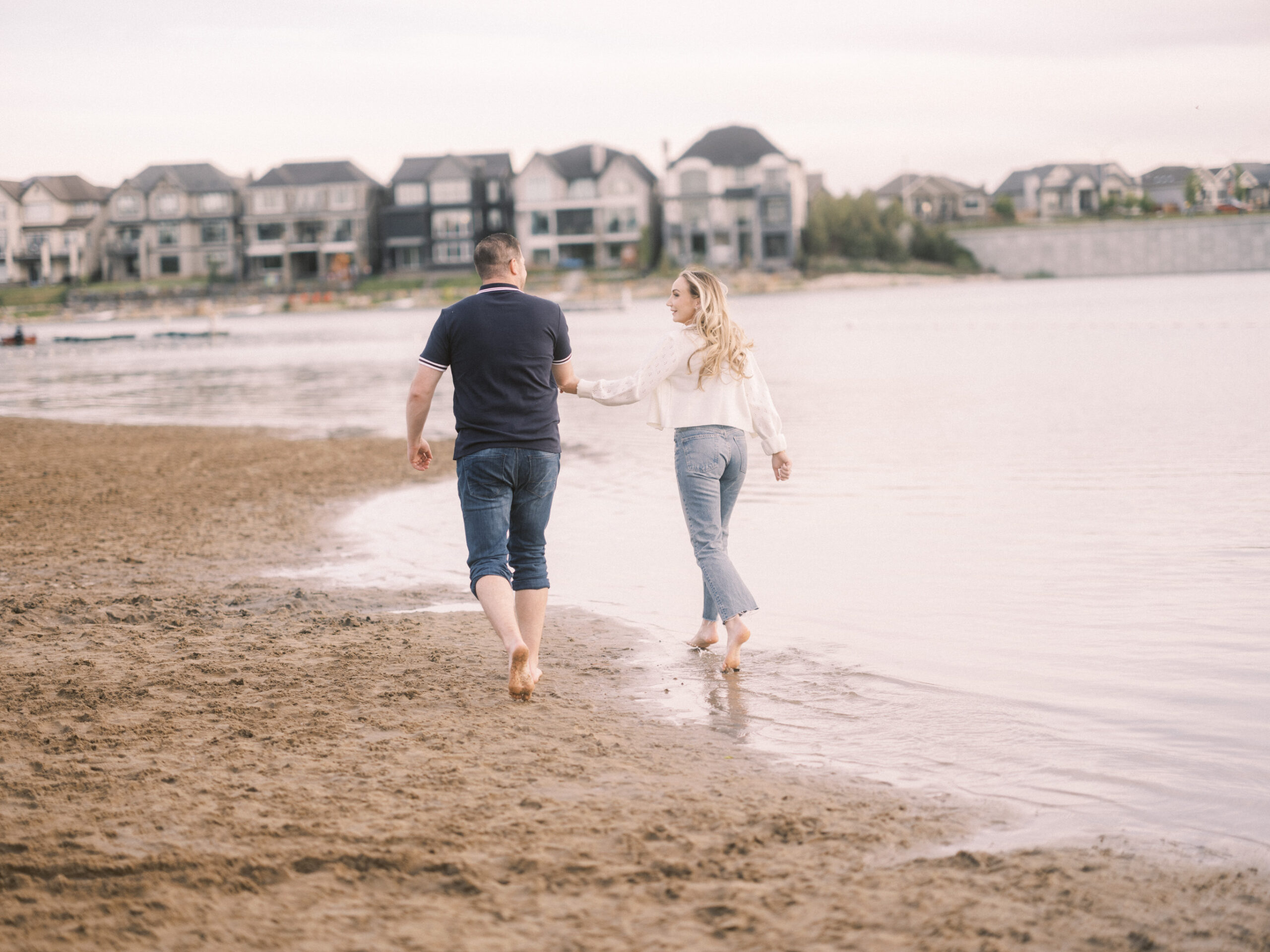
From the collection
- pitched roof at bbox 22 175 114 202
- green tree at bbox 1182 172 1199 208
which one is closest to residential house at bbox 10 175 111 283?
pitched roof at bbox 22 175 114 202

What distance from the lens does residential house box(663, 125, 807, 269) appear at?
93250mm

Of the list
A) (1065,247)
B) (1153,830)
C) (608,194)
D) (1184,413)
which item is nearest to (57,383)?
(1184,413)

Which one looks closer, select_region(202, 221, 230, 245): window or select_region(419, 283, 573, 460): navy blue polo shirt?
select_region(419, 283, 573, 460): navy blue polo shirt

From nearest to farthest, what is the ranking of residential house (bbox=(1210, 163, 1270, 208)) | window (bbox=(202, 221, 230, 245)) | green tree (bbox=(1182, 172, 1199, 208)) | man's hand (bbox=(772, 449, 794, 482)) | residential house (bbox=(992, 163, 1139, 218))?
1. man's hand (bbox=(772, 449, 794, 482))
2. residential house (bbox=(1210, 163, 1270, 208))
3. green tree (bbox=(1182, 172, 1199, 208))
4. window (bbox=(202, 221, 230, 245))
5. residential house (bbox=(992, 163, 1139, 218))

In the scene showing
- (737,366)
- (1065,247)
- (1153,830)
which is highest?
(1065,247)

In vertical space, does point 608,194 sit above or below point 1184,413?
above

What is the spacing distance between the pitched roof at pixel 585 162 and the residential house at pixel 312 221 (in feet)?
54.4

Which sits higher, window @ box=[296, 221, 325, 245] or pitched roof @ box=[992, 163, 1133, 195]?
pitched roof @ box=[992, 163, 1133, 195]

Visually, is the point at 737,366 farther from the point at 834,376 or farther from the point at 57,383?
the point at 57,383

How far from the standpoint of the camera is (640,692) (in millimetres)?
5652

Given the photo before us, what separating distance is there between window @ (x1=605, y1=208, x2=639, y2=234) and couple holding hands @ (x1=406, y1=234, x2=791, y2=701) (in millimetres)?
91213

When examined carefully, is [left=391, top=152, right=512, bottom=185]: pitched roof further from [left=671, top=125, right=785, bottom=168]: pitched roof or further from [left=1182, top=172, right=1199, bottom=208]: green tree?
[left=1182, top=172, right=1199, bottom=208]: green tree

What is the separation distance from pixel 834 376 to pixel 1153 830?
74.1 ft

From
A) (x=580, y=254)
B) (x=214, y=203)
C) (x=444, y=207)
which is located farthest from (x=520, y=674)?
(x=214, y=203)
